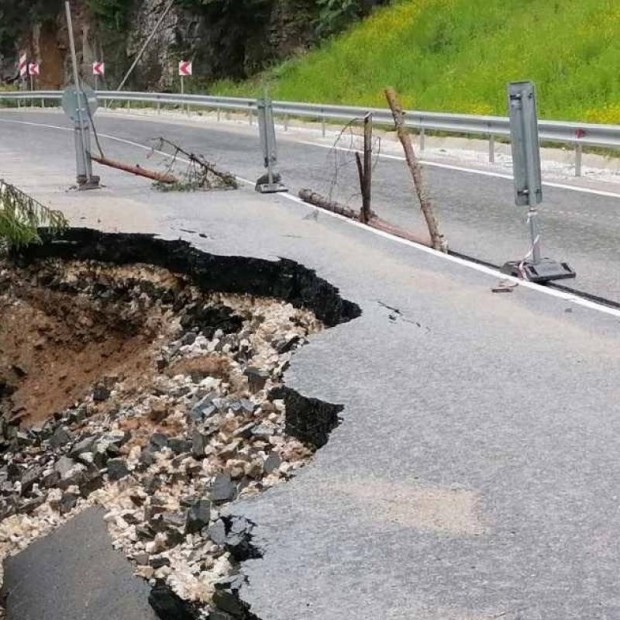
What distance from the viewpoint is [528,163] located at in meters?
8.20

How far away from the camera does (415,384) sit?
19.0 feet

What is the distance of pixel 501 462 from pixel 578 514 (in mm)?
600

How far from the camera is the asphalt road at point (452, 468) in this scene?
3637 mm

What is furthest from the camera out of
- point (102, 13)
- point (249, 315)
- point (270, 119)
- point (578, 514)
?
point (102, 13)

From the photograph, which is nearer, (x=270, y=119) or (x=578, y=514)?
Answer: (x=578, y=514)

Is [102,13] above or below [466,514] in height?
above

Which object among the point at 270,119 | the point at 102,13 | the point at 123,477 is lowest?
the point at 123,477

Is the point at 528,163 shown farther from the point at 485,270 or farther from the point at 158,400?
the point at 158,400

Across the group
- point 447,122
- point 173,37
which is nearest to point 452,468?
point 447,122

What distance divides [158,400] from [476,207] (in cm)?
624

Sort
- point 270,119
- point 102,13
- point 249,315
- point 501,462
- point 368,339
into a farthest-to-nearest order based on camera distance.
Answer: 1. point 102,13
2. point 270,119
3. point 249,315
4. point 368,339
5. point 501,462

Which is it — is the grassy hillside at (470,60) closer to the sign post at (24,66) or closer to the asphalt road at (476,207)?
the asphalt road at (476,207)

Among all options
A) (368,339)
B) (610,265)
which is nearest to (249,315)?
(368,339)

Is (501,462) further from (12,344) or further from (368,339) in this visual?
(12,344)
